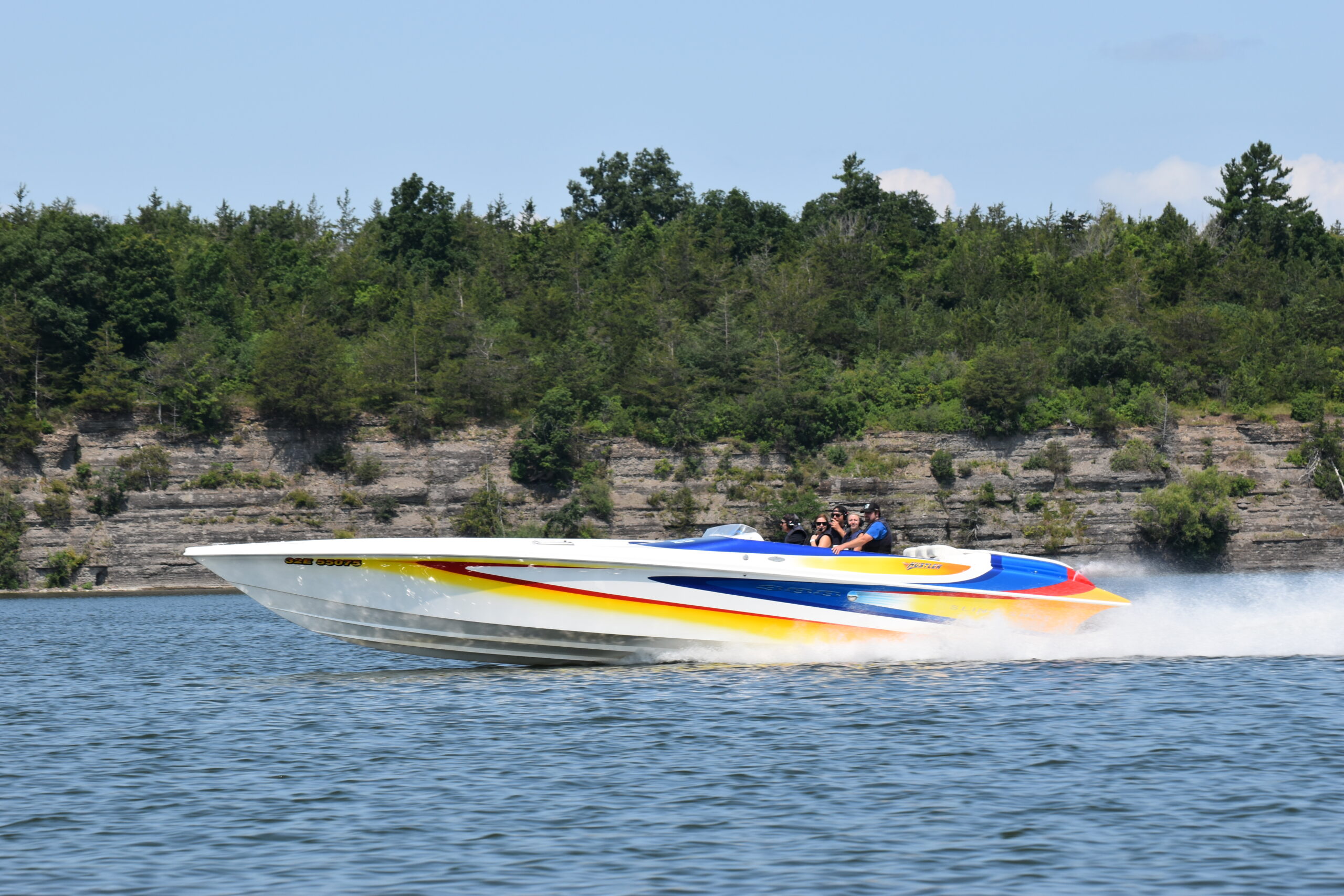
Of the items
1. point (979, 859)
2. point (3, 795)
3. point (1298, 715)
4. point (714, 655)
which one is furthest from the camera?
point (714, 655)

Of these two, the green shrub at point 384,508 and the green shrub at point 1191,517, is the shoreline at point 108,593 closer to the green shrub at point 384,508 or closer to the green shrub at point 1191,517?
the green shrub at point 384,508

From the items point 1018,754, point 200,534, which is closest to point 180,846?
point 1018,754

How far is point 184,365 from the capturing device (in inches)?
2243

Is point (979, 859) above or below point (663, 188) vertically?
below

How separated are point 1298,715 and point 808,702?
4581mm

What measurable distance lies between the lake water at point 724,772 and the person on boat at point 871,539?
4.19ft

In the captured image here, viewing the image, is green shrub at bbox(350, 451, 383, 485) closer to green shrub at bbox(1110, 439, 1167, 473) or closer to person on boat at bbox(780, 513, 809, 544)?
green shrub at bbox(1110, 439, 1167, 473)

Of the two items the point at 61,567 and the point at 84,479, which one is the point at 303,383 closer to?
the point at 84,479

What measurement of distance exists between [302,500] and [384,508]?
3448 mm

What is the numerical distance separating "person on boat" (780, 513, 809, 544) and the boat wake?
1356mm

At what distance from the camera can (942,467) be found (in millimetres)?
56312

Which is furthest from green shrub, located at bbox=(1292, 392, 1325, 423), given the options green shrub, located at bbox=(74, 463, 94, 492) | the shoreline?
green shrub, located at bbox=(74, 463, 94, 492)

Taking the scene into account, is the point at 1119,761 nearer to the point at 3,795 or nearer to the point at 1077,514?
the point at 3,795

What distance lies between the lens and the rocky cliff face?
175 feet
